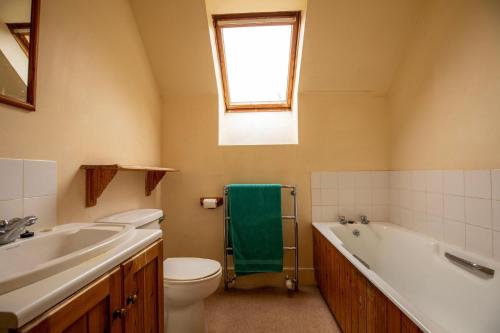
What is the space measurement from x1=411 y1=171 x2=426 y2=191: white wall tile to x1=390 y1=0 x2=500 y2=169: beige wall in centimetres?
6

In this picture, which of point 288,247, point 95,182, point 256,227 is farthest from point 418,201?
point 95,182

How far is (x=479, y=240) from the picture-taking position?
1.28 m

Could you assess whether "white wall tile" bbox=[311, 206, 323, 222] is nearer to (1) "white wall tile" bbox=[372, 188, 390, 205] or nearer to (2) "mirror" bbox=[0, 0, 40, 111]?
(1) "white wall tile" bbox=[372, 188, 390, 205]

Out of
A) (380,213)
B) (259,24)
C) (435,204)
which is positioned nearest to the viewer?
(435,204)

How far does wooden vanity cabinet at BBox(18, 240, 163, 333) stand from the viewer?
54 cm

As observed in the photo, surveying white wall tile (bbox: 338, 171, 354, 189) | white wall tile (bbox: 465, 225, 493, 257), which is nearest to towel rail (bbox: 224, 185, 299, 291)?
white wall tile (bbox: 338, 171, 354, 189)

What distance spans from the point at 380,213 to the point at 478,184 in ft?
3.18

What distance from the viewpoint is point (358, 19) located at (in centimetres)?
178

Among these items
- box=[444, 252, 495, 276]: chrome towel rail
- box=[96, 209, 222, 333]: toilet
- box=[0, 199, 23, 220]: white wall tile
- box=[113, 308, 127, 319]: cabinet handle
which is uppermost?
box=[0, 199, 23, 220]: white wall tile

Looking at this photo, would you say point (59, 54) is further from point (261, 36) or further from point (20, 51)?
point (261, 36)

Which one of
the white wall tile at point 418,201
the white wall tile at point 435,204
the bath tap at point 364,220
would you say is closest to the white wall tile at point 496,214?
the white wall tile at point 435,204

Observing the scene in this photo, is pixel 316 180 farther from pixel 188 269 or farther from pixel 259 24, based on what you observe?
pixel 259 24

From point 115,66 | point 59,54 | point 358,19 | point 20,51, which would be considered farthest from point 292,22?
point 20,51

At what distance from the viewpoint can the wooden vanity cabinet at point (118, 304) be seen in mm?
538
